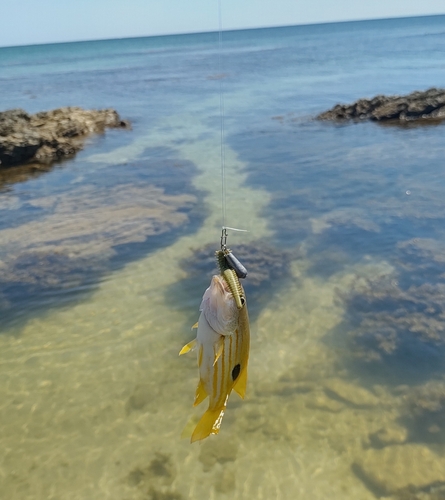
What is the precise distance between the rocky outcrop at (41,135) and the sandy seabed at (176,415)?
40.0 feet

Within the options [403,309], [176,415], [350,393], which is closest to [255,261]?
[403,309]

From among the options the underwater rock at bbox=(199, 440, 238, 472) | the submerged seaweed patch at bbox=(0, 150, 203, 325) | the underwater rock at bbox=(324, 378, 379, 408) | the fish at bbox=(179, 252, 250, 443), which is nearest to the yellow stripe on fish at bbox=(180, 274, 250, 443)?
the fish at bbox=(179, 252, 250, 443)

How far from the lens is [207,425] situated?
3.29 metres

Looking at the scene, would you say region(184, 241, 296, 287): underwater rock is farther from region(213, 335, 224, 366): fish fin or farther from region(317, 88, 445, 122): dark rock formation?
region(317, 88, 445, 122): dark rock formation

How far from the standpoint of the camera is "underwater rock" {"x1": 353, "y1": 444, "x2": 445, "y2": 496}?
5762mm

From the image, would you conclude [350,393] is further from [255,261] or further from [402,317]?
[255,261]

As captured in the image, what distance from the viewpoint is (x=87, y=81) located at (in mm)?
50094

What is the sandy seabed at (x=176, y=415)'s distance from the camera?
5926mm

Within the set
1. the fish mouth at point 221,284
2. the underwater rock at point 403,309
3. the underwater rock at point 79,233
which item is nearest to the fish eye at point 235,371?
the fish mouth at point 221,284

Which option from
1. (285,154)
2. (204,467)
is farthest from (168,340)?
(285,154)

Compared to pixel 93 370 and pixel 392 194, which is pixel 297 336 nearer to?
pixel 93 370

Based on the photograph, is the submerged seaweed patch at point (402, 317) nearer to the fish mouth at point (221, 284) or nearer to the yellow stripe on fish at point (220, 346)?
the yellow stripe on fish at point (220, 346)

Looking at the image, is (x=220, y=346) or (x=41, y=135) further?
(x=41, y=135)

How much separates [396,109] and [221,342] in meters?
24.0
